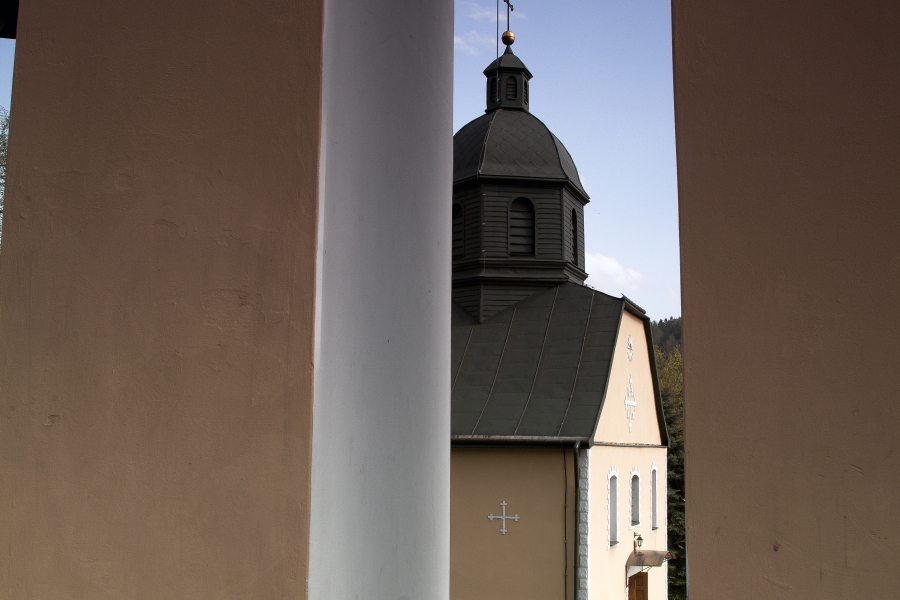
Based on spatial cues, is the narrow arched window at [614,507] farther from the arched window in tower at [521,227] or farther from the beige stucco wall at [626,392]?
the arched window in tower at [521,227]

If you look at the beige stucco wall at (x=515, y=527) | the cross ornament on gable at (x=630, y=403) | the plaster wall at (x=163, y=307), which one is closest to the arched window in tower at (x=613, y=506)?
the cross ornament on gable at (x=630, y=403)

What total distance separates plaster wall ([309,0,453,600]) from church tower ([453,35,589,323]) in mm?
16898

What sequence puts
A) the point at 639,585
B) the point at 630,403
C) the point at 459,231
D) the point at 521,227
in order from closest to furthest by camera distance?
1. the point at 630,403
2. the point at 639,585
3. the point at 521,227
4. the point at 459,231

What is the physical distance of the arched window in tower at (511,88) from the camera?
22469mm

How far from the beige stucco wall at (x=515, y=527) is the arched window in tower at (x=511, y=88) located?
10674 mm

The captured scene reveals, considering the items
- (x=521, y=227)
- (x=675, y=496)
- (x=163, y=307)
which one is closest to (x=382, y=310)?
(x=163, y=307)

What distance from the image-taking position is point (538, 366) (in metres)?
17.5

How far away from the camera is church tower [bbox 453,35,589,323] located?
19.5 m

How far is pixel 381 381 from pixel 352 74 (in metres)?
0.88

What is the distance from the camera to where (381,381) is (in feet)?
7.73

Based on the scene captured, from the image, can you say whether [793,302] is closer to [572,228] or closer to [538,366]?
[538,366]

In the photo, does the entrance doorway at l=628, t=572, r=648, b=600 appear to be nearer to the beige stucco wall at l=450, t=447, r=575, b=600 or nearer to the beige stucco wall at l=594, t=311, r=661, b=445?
the beige stucco wall at l=594, t=311, r=661, b=445

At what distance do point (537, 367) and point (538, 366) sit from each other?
4 centimetres

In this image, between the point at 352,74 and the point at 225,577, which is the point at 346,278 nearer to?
the point at 352,74
